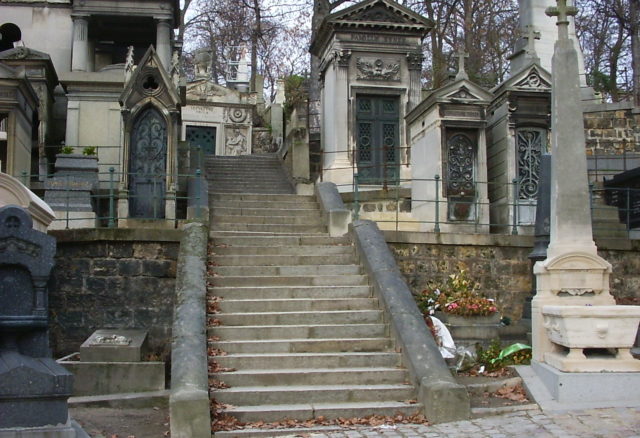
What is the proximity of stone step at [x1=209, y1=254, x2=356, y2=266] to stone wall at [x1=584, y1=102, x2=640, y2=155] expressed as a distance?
11000 mm

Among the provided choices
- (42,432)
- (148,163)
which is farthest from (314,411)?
(148,163)

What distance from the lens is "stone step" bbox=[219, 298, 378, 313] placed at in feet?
31.0

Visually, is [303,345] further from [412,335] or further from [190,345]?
[190,345]

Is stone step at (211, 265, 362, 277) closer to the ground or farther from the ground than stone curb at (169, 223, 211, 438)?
farther from the ground

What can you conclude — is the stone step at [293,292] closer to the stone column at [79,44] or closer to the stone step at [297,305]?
the stone step at [297,305]

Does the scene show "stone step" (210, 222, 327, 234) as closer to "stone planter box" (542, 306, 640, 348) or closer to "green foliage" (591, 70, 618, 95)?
"stone planter box" (542, 306, 640, 348)

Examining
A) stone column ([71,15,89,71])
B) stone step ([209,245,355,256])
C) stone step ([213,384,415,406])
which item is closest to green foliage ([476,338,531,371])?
stone step ([213,384,415,406])

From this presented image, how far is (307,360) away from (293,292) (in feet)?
4.95

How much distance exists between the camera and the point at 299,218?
41.0ft

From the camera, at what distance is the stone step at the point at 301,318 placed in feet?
30.2

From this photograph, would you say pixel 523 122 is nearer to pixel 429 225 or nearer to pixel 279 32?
pixel 429 225

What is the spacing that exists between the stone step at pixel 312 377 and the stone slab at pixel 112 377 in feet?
4.18

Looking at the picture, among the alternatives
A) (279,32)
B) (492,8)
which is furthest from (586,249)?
(279,32)

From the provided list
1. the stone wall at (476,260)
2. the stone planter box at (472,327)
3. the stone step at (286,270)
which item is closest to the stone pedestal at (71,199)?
the stone step at (286,270)
